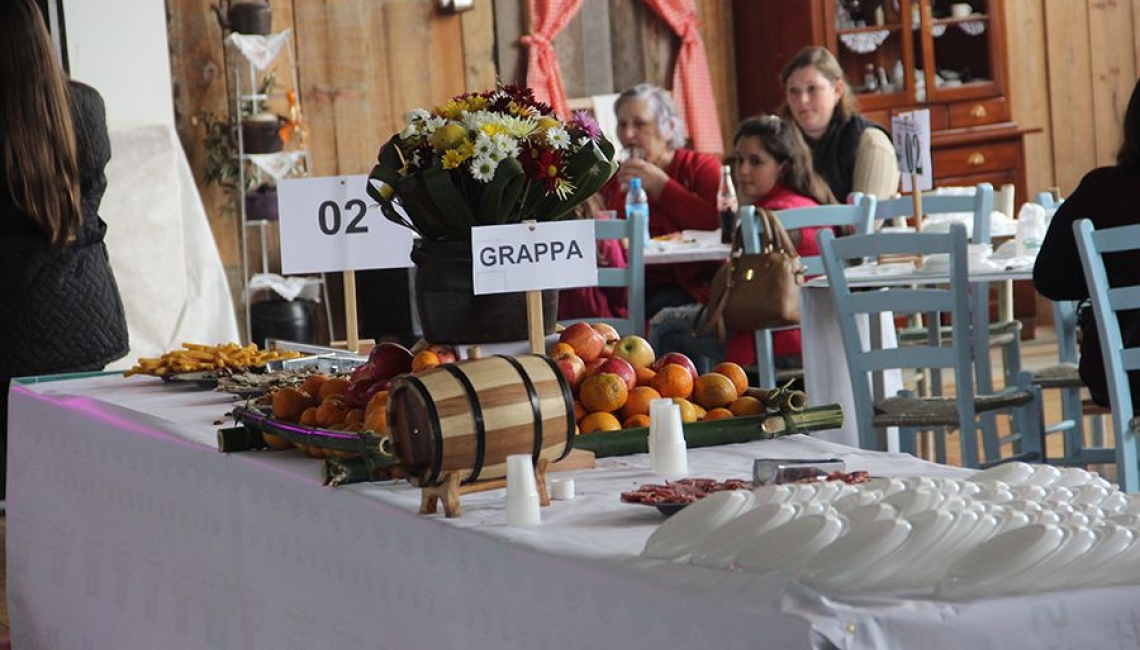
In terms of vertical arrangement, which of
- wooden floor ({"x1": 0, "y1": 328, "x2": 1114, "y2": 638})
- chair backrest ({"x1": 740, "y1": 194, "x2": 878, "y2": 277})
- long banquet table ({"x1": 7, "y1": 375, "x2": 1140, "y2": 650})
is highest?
chair backrest ({"x1": 740, "y1": 194, "x2": 878, "y2": 277})

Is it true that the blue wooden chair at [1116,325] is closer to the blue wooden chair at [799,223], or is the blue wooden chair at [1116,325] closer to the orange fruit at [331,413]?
the blue wooden chair at [799,223]

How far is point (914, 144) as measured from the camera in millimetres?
5094

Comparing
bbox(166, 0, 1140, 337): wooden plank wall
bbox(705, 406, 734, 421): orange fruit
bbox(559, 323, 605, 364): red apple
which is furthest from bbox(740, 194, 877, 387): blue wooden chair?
bbox(166, 0, 1140, 337): wooden plank wall

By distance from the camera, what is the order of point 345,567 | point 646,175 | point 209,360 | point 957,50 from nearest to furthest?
point 345,567, point 209,360, point 646,175, point 957,50

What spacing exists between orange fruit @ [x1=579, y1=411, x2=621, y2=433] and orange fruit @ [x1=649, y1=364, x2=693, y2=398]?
0.08 m

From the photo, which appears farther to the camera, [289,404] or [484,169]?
[484,169]

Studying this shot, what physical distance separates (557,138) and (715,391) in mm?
541

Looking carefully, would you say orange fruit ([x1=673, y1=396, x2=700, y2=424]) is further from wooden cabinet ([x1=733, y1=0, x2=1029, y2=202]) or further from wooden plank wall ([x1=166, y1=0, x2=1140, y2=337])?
wooden cabinet ([x1=733, y1=0, x2=1029, y2=202])

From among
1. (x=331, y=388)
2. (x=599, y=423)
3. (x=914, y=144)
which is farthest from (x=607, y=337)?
(x=914, y=144)

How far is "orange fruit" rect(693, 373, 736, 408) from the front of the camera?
2.23 m

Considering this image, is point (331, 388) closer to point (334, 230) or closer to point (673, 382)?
point (673, 382)

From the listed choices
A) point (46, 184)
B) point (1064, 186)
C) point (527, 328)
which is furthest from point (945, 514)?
point (1064, 186)

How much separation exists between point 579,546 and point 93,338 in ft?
8.60

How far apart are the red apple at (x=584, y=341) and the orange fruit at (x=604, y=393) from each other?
0.11 metres
